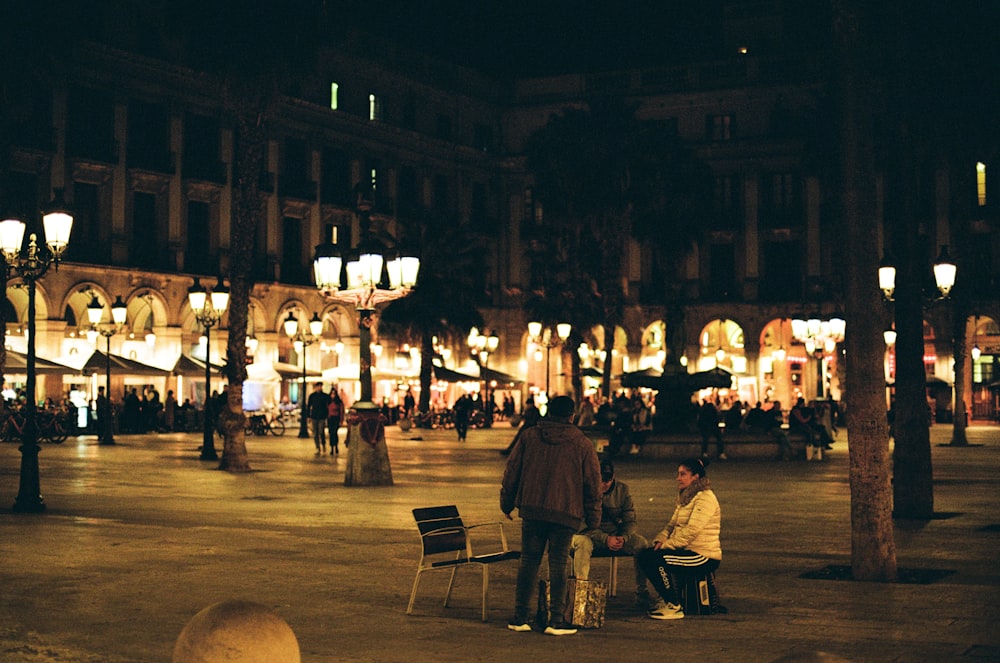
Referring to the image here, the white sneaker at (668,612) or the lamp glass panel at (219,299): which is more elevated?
the lamp glass panel at (219,299)

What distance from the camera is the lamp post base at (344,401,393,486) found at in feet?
73.4

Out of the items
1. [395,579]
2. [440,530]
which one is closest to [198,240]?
[395,579]

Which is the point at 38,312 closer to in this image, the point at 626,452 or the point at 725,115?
the point at 626,452

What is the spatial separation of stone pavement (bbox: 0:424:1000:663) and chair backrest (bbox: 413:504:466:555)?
44 cm

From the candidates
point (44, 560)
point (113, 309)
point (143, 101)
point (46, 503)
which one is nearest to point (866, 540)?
point (44, 560)

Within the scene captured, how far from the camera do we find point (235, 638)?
18.6ft

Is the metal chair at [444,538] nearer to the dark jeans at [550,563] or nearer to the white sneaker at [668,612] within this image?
the dark jeans at [550,563]

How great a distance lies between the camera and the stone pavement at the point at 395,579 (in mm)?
8703

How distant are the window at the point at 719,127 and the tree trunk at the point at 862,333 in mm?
58229

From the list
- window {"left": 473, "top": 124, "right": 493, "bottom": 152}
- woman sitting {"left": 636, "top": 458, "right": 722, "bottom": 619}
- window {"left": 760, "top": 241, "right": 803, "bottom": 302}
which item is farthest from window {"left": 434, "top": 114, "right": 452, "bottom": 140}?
woman sitting {"left": 636, "top": 458, "right": 722, "bottom": 619}

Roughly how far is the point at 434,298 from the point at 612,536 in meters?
44.1

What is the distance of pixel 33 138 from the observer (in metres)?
47.7

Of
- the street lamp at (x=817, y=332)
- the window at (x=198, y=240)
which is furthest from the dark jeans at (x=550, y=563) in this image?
the window at (x=198, y=240)

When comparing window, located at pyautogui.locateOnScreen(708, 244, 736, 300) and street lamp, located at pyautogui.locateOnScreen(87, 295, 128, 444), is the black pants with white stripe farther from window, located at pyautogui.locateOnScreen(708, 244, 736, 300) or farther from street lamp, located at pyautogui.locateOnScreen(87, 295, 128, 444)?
window, located at pyautogui.locateOnScreen(708, 244, 736, 300)
